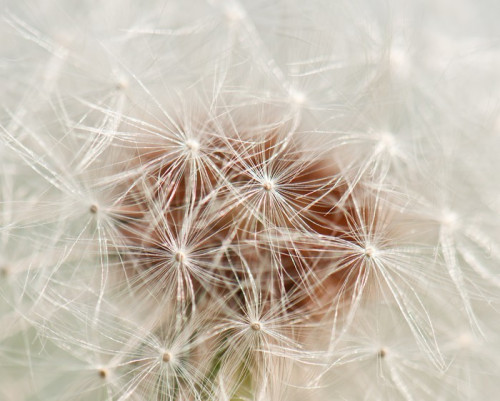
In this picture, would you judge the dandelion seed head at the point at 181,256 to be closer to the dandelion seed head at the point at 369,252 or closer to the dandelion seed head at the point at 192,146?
the dandelion seed head at the point at 192,146

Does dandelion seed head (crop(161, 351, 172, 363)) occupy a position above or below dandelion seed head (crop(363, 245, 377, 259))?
below

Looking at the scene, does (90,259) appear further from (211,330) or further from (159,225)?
(211,330)

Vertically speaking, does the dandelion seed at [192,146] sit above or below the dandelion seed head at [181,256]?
above

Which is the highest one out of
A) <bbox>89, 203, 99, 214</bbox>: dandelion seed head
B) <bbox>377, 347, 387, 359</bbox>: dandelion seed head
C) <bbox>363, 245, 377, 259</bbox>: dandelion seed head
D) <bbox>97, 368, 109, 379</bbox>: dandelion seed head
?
<bbox>89, 203, 99, 214</bbox>: dandelion seed head

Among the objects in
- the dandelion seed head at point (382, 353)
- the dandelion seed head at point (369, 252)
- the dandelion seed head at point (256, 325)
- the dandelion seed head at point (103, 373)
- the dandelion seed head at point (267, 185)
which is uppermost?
the dandelion seed head at point (267, 185)

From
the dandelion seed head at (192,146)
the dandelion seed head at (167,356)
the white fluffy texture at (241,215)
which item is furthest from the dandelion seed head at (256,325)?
the dandelion seed head at (192,146)

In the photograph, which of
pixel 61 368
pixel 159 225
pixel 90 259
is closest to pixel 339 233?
pixel 159 225

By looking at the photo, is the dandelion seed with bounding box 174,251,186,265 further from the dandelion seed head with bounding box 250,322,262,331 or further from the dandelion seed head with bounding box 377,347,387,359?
the dandelion seed head with bounding box 377,347,387,359

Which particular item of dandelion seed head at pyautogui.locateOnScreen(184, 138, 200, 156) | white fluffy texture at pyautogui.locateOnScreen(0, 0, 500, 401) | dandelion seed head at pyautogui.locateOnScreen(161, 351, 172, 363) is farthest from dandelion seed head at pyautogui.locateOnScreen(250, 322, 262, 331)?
dandelion seed head at pyautogui.locateOnScreen(184, 138, 200, 156)

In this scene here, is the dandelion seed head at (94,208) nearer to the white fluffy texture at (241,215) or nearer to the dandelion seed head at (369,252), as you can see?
the white fluffy texture at (241,215)
